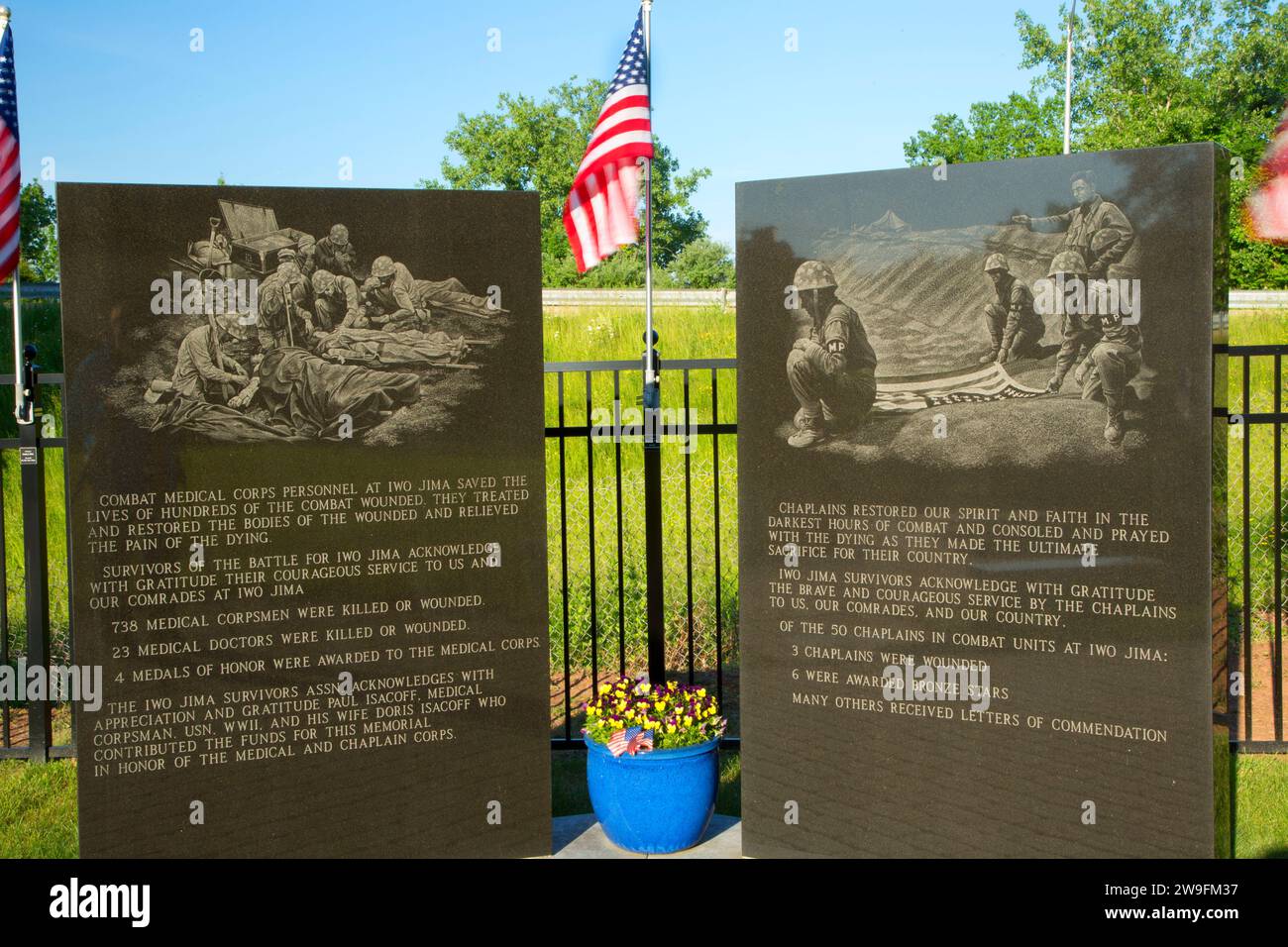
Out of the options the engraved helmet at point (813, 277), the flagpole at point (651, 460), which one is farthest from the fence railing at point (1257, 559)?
the flagpole at point (651, 460)

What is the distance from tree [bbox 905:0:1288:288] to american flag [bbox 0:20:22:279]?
21.2 m

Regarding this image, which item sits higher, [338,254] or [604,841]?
[338,254]

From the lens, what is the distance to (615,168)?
19.2ft

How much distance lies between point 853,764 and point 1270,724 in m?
3.88

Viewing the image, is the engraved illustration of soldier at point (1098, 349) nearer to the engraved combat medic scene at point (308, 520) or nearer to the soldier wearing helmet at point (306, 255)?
the engraved combat medic scene at point (308, 520)

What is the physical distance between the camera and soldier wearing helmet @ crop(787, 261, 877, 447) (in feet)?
16.5

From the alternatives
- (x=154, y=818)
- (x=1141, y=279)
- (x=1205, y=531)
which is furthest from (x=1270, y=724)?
(x=154, y=818)

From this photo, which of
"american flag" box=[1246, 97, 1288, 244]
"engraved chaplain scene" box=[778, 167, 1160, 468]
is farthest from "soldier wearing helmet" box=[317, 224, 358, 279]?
"american flag" box=[1246, 97, 1288, 244]

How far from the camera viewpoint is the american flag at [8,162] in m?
6.04

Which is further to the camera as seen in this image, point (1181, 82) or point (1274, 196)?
point (1181, 82)

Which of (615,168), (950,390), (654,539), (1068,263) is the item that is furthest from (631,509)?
(1068,263)

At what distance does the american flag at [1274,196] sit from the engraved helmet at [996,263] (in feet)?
3.13

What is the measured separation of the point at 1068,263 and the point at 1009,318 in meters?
0.33

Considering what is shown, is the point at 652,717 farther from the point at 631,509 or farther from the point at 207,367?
the point at 631,509
